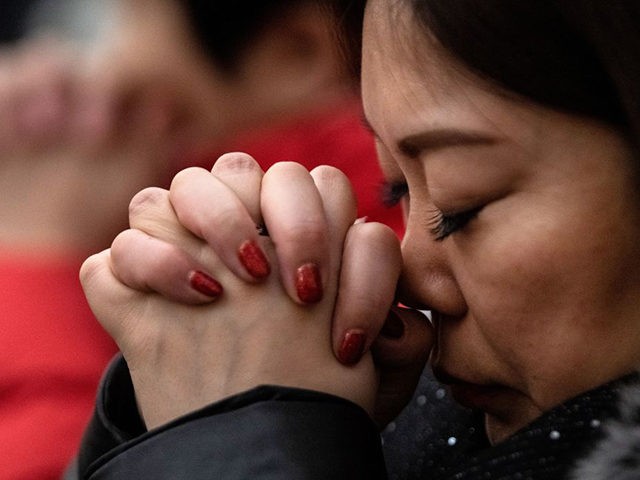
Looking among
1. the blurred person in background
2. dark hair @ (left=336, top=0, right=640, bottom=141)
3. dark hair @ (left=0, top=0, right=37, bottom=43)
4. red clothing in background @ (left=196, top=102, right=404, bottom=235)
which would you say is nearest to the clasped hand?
dark hair @ (left=336, top=0, right=640, bottom=141)

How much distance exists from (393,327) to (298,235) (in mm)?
146

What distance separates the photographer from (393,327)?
104 cm

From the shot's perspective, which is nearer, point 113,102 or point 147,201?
point 147,201

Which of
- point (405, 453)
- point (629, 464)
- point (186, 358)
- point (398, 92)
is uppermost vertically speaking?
point (398, 92)

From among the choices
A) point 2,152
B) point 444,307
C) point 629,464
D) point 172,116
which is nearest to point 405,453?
point 444,307

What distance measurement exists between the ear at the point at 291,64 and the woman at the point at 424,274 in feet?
2.80

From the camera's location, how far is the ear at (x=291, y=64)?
6.15 feet

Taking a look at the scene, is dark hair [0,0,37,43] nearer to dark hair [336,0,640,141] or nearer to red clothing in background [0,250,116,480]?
Answer: red clothing in background [0,250,116,480]

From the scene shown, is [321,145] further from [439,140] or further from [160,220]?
[439,140]

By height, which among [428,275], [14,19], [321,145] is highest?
[14,19]

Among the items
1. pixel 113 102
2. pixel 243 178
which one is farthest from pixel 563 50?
pixel 113 102

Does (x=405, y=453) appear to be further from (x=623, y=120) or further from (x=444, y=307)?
(x=623, y=120)

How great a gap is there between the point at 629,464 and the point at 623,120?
25 centimetres

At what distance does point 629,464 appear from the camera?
2.56 ft
